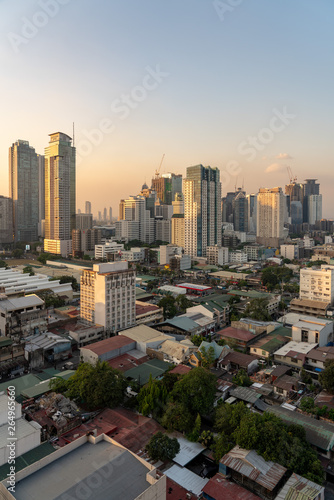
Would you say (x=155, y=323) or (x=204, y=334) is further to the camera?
(x=155, y=323)

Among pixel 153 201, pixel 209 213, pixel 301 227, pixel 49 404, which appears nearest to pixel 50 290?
pixel 49 404

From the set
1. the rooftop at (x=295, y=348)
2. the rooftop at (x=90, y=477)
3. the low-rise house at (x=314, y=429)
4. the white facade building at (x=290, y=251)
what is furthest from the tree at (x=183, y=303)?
the white facade building at (x=290, y=251)

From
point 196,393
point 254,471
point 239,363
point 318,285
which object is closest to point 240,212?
point 318,285

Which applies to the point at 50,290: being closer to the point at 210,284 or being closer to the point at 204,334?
the point at 204,334

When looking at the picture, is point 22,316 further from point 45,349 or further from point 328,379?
point 328,379

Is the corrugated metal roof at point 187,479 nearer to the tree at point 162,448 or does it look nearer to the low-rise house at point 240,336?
the tree at point 162,448

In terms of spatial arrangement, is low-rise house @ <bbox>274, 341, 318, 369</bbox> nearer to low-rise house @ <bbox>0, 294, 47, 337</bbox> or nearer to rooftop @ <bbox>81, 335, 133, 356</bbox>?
rooftop @ <bbox>81, 335, 133, 356</bbox>

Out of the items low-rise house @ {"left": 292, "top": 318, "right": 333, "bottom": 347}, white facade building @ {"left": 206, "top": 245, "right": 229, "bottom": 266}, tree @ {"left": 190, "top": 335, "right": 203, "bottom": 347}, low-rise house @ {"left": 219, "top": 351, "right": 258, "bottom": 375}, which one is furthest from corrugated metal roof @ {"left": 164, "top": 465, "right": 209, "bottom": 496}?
white facade building @ {"left": 206, "top": 245, "right": 229, "bottom": 266}
